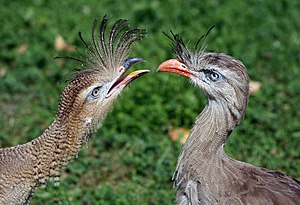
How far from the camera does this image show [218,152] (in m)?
4.46

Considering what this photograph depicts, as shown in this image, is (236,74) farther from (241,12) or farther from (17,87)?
(241,12)

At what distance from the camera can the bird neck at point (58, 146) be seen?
4.12m

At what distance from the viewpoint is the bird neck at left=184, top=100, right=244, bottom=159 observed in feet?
14.3

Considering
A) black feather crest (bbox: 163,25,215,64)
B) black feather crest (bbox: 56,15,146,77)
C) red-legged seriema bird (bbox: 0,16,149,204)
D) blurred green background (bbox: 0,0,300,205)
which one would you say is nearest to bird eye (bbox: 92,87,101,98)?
red-legged seriema bird (bbox: 0,16,149,204)

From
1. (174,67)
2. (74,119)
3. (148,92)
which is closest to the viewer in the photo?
(74,119)

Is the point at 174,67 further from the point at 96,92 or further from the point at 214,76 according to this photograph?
the point at 96,92

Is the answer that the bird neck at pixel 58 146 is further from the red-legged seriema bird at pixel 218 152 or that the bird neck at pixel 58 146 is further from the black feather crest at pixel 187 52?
the black feather crest at pixel 187 52

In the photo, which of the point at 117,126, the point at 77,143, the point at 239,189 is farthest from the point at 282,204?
the point at 117,126

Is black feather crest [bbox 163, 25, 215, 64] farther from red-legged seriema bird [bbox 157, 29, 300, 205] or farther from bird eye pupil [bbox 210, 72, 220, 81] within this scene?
bird eye pupil [bbox 210, 72, 220, 81]

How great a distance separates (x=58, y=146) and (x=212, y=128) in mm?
906

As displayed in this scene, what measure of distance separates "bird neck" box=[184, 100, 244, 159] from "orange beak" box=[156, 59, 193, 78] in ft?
0.78

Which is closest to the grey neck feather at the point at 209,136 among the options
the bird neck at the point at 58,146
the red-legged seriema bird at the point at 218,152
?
the red-legged seriema bird at the point at 218,152

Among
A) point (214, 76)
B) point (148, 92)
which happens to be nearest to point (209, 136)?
point (214, 76)

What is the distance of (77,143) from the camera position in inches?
163
